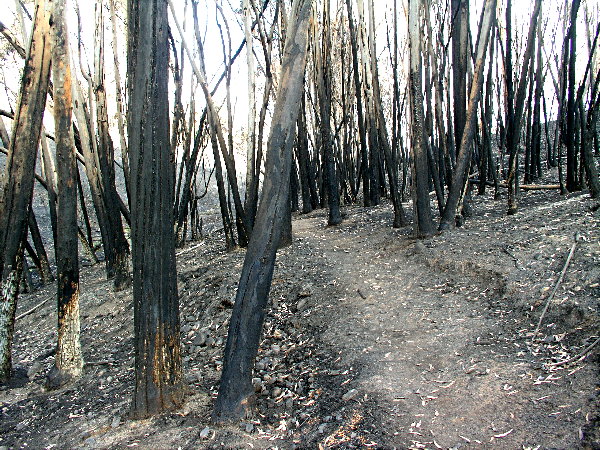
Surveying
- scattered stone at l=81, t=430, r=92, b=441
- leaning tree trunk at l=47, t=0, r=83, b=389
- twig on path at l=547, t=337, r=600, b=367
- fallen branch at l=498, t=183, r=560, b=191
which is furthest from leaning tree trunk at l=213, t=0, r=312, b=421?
fallen branch at l=498, t=183, r=560, b=191

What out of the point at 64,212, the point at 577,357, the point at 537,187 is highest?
the point at 64,212

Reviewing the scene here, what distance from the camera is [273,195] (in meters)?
2.34

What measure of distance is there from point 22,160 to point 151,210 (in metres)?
1.62

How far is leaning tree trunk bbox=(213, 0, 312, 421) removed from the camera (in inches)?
92.1

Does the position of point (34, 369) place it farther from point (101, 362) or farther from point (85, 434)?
point (85, 434)

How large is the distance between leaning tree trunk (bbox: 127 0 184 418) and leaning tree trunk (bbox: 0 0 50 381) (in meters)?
1.31

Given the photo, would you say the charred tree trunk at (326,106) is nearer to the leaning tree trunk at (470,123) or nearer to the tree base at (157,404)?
the leaning tree trunk at (470,123)

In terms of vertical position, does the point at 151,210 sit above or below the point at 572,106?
below

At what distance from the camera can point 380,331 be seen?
3.43 meters

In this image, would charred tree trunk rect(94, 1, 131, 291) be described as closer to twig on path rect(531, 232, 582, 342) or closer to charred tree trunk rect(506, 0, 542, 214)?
charred tree trunk rect(506, 0, 542, 214)

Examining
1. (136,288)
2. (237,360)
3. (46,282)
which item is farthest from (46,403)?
(46,282)

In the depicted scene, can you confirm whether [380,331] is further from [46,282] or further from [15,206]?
[46,282]

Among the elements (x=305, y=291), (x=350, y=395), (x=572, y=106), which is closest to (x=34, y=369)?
(x=305, y=291)

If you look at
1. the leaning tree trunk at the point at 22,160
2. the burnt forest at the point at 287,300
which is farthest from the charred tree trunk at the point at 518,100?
the leaning tree trunk at the point at 22,160
